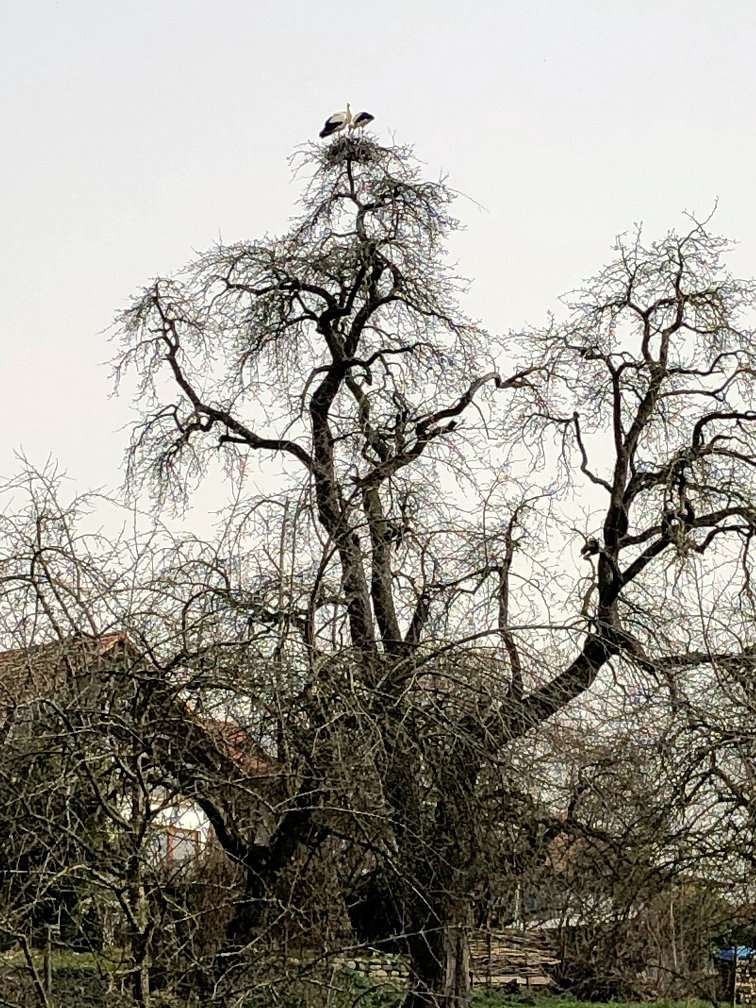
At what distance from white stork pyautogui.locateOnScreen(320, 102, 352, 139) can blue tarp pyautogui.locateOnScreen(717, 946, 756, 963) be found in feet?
20.3

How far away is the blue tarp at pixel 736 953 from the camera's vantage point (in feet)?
26.5

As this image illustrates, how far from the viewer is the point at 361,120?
10469 mm

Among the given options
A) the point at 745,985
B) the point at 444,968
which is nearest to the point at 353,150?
the point at 444,968

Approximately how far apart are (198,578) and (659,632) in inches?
115

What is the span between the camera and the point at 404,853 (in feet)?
22.7

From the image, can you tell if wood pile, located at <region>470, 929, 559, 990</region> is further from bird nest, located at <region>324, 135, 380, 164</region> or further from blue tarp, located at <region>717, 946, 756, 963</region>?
bird nest, located at <region>324, 135, 380, 164</region>

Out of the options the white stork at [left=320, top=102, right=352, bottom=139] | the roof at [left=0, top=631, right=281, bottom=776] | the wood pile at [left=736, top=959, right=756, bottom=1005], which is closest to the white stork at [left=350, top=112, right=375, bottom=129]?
the white stork at [left=320, top=102, right=352, bottom=139]

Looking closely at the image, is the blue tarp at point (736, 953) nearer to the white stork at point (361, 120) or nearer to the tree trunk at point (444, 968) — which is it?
the tree trunk at point (444, 968)

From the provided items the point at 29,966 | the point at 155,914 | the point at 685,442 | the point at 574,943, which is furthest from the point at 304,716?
the point at 685,442

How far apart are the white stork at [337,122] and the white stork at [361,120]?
0.04 meters

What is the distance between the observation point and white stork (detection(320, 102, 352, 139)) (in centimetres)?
1041

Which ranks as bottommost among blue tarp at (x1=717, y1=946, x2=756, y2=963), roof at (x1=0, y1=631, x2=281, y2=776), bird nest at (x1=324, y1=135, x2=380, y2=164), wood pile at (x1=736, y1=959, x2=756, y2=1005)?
wood pile at (x1=736, y1=959, x2=756, y2=1005)

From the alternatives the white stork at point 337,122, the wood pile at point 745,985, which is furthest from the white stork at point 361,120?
the wood pile at point 745,985

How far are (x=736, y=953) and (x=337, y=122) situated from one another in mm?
6245
